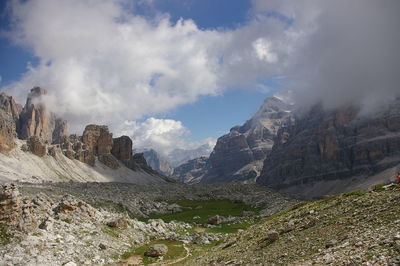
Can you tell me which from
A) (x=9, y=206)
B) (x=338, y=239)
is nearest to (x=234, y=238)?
(x=338, y=239)

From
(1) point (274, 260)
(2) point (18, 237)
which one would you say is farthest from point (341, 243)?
(2) point (18, 237)

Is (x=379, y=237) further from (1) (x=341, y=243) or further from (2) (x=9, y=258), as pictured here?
(2) (x=9, y=258)

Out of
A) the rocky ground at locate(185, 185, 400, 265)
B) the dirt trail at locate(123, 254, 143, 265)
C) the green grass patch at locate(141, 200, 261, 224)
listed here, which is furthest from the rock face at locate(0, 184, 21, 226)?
the green grass patch at locate(141, 200, 261, 224)

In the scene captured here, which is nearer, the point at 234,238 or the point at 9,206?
the point at 9,206

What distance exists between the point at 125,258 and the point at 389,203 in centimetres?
3480

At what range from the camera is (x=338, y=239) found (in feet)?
85.7

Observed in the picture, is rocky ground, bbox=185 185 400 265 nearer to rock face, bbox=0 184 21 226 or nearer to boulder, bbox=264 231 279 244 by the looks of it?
boulder, bbox=264 231 279 244

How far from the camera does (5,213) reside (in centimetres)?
4172

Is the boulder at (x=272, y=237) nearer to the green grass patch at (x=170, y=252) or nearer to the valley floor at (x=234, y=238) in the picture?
the valley floor at (x=234, y=238)

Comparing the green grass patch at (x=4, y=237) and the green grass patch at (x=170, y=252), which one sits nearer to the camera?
the green grass patch at (x=4, y=237)

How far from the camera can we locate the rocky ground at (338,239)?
20.4 metres

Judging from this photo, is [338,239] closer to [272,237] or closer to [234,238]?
[272,237]

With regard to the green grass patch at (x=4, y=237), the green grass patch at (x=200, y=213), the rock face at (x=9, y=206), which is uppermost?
the rock face at (x=9, y=206)

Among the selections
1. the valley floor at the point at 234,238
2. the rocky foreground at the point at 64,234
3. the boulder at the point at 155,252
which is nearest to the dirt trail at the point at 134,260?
the valley floor at the point at 234,238
